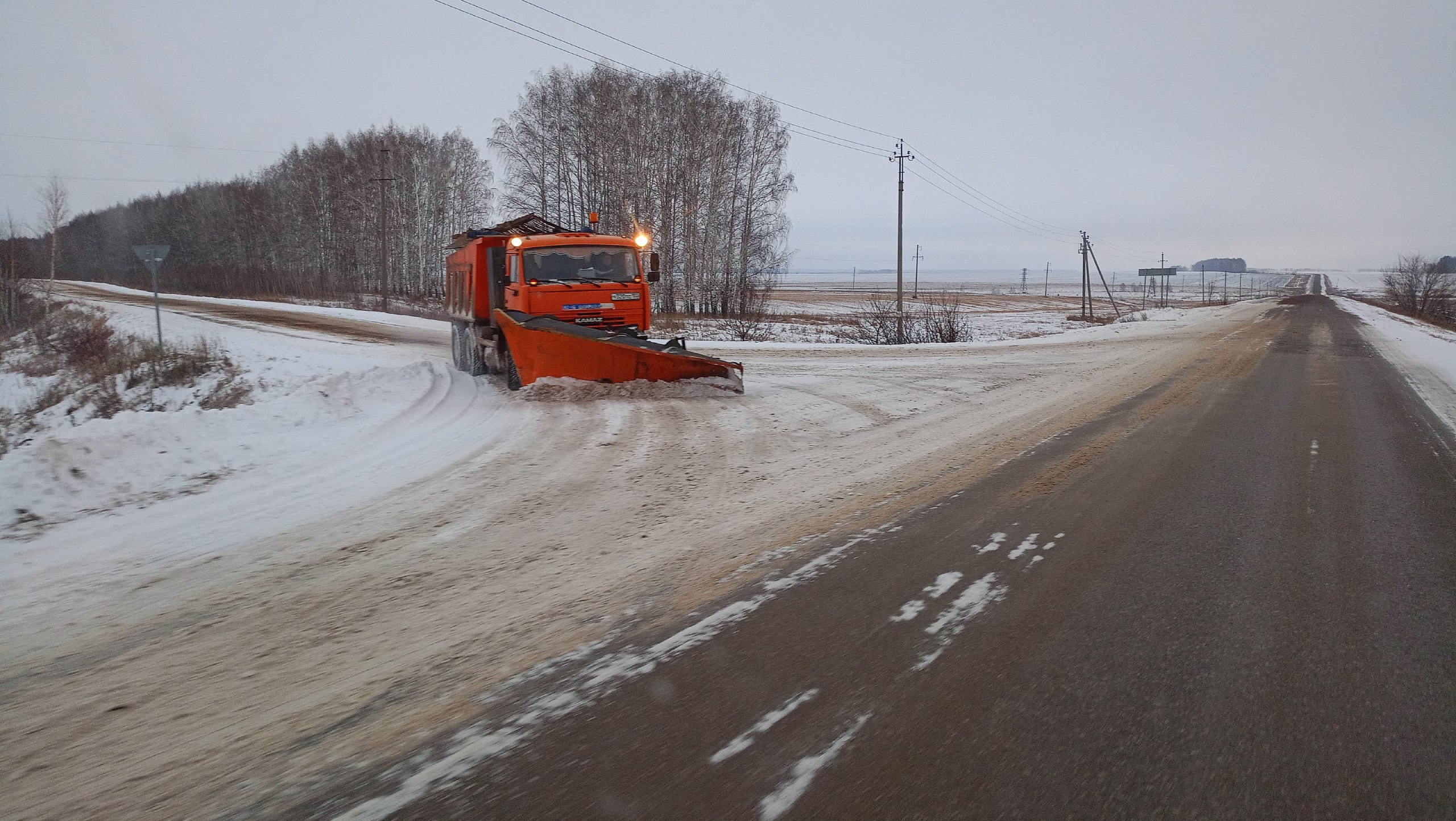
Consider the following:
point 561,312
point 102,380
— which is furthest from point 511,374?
point 102,380

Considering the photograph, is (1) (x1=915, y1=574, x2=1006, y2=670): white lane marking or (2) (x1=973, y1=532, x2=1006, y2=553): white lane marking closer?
(1) (x1=915, y1=574, x2=1006, y2=670): white lane marking

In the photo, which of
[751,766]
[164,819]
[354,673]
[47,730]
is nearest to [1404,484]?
[751,766]

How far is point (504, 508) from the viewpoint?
5.29 meters

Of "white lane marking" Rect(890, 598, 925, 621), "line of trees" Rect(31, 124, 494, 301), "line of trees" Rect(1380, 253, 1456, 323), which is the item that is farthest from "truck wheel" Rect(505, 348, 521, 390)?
"line of trees" Rect(1380, 253, 1456, 323)

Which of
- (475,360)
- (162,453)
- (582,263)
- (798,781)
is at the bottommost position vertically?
(798,781)

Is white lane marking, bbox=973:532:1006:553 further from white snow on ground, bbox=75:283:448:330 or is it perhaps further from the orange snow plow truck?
white snow on ground, bbox=75:283:448:330

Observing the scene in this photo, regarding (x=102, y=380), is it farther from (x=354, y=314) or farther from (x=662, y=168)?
(x=662, y=168)

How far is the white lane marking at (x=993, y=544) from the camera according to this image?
4266 millimetres

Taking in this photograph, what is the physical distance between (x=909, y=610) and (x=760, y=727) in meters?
1.18

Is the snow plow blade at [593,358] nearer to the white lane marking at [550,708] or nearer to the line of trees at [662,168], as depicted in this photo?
the white lane marking at [550,708]

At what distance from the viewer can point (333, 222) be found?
176ft

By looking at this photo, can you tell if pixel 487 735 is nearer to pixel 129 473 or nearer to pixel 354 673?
pixel 354 673

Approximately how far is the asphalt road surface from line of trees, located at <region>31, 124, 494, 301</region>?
35346 mm

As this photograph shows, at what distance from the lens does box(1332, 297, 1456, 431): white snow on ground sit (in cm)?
1060
